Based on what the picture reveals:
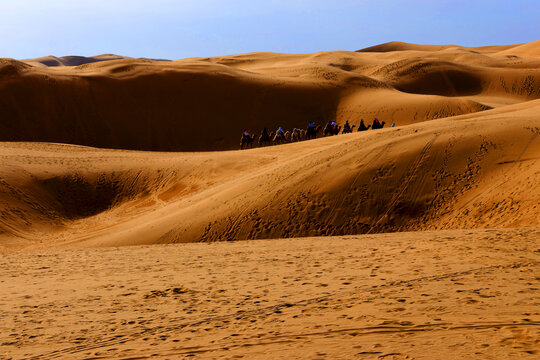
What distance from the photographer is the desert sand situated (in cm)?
577

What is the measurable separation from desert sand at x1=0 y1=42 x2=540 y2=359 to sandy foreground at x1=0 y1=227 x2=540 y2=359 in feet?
0.10

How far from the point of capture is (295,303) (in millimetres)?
6898

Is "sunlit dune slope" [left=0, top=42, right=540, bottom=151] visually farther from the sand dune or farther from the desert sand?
the sand dune

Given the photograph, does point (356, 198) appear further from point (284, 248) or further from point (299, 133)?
point (299, 133)

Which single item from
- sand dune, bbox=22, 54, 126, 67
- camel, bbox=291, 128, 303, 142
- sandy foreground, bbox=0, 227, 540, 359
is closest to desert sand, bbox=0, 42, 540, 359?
sandy foreground, bbox=0, 227, 540, 359

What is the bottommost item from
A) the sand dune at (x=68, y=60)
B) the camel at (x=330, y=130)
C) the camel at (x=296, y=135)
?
the camel at (x=296, y=135)

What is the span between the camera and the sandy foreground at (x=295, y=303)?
544cm

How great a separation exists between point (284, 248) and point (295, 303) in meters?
4.28

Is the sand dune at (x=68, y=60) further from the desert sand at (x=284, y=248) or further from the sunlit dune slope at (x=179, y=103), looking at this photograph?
the desert sand at (x=284, y=248)

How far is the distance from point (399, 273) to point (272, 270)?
201 centimetres

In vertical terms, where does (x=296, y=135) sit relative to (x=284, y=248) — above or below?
above

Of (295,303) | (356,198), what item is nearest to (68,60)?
(356,198)

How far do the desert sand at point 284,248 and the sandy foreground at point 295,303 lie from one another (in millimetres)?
30

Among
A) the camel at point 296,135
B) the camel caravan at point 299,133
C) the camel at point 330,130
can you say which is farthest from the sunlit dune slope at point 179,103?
the camel at point 330,130
